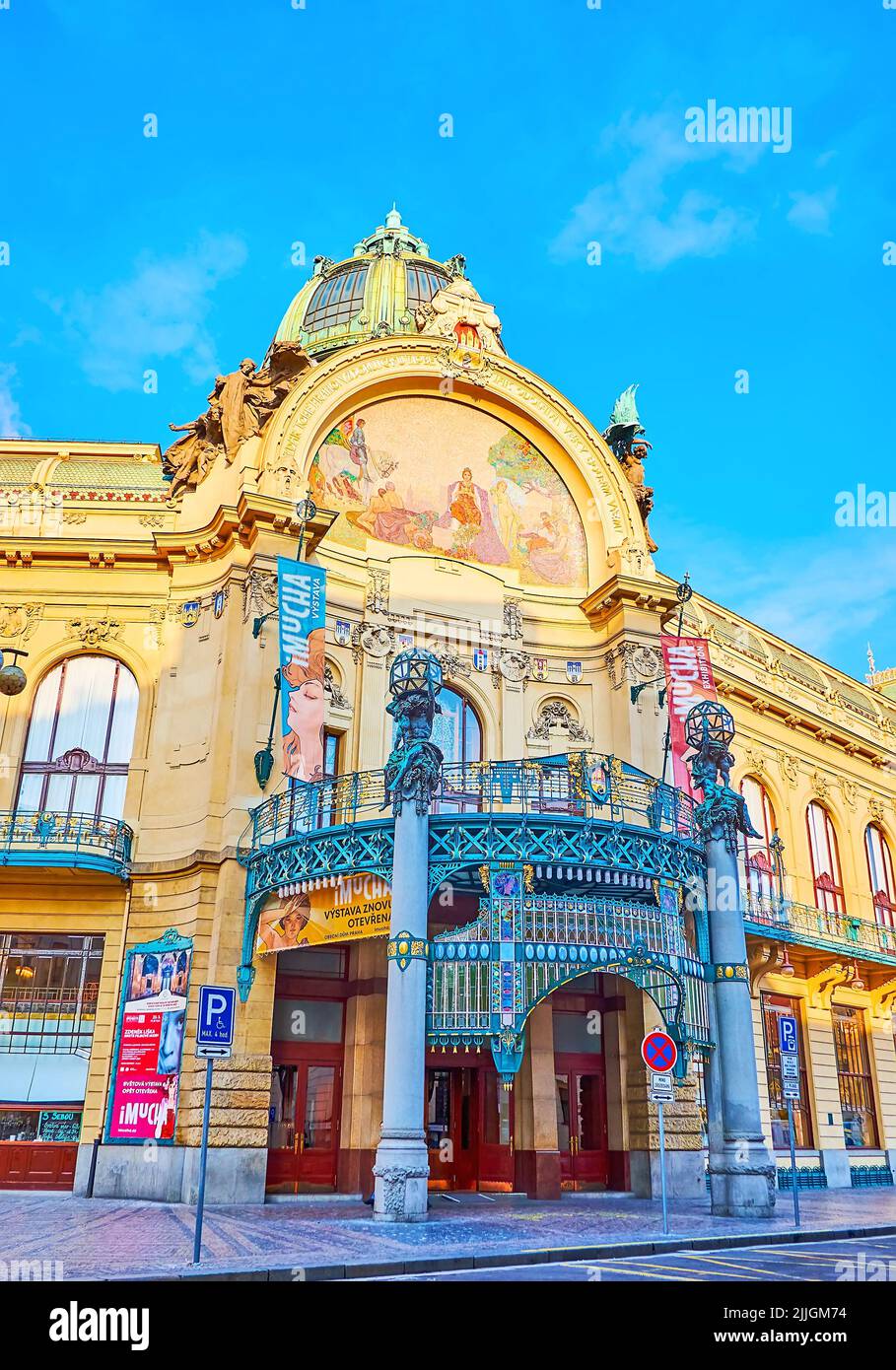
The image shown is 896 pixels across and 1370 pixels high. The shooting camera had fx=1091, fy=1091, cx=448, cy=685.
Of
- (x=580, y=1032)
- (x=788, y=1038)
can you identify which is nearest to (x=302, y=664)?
(x=580, y=1032)

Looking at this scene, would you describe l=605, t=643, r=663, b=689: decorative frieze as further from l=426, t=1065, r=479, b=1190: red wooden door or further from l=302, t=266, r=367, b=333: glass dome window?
l=302, t=266, r=367, b=333: glass dome window

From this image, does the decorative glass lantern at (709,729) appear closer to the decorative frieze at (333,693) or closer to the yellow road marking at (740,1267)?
the decorative frieze at (333,693)

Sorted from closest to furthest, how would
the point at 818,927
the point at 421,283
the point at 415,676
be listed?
the point at 415,676 → the point at 818,927 → the point at 421,283

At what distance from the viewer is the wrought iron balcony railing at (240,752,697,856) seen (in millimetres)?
19750

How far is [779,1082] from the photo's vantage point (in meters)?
29.7

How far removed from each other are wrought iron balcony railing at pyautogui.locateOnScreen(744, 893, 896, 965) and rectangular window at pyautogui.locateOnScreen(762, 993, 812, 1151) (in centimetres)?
219

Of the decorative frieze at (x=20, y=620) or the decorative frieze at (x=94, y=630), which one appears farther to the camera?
the decorative frieze at (x=94, y=630)

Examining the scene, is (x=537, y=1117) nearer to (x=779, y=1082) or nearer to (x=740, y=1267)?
(x=779, y=1082)

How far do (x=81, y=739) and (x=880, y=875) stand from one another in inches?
1091

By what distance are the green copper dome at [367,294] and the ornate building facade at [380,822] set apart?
765cm

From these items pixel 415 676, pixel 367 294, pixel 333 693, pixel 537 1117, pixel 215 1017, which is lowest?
pixel 537 1117

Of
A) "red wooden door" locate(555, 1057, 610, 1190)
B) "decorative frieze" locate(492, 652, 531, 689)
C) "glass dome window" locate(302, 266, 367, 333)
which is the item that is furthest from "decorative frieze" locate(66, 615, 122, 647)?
"glass dome window" locate(302, 266, 367, 333)

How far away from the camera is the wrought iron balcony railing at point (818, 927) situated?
91.1ft

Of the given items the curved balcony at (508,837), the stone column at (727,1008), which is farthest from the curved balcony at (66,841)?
the stone column at (727,1008)
